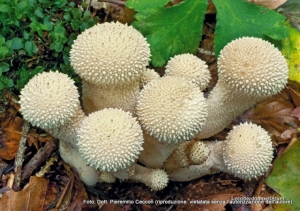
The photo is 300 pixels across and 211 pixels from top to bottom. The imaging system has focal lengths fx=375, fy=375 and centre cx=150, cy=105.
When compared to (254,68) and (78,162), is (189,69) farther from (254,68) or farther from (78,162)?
(78,162)

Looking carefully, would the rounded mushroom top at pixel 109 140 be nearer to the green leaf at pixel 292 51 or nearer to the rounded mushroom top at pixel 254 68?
the rounded mushroom top at pixel 254 68

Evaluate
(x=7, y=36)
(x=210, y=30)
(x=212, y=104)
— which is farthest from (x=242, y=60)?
(x=7, y=36)

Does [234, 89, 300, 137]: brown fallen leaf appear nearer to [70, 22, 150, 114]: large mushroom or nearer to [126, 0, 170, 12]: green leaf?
[126, 0, 170, 12]: green leaf

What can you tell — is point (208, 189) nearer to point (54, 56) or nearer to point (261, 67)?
point (261, 67)

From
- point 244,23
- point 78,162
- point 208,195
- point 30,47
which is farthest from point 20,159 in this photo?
point 244,23

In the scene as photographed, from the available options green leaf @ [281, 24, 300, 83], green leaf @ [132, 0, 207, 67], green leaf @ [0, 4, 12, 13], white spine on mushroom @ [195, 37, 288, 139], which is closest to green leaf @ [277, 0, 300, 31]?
green leaf @ [281, 24, 300, 83]

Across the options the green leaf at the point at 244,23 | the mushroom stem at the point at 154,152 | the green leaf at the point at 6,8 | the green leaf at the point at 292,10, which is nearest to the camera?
the mushroom stem at the point at 154,152

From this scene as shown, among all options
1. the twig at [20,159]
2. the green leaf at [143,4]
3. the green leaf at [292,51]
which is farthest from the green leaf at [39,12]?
the green leaf at [292,51]
